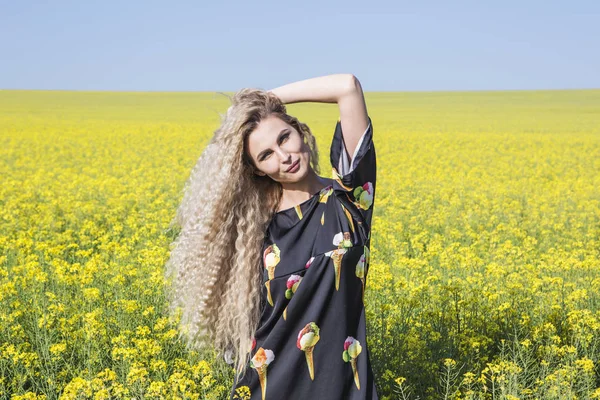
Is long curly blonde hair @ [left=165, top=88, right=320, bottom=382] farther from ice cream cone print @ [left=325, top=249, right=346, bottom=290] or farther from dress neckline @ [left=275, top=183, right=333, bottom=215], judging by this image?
ice cream cone print @ [left=325, top=249, right=346, bottom=290]

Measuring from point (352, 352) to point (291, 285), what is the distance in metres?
0.36

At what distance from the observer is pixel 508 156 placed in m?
20.6

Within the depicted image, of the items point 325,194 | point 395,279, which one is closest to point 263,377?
point 325,194

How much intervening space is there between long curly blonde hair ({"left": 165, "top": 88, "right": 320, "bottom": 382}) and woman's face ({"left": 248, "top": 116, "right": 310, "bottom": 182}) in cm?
4

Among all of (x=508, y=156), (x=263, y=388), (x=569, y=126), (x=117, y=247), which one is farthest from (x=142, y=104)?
(x=263, y=388)

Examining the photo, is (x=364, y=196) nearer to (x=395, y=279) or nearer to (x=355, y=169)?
(x=355, y=169)

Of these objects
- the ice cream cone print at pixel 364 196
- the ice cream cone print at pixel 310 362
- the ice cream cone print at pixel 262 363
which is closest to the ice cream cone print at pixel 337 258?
the ice cream cone print at pixel 364 196

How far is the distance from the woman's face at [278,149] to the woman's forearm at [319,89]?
0.38 feet

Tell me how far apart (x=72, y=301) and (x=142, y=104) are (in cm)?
5693

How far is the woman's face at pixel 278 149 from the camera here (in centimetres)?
261

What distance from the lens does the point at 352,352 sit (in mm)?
2617

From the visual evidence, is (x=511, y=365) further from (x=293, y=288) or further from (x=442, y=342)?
(x=293, y=288)

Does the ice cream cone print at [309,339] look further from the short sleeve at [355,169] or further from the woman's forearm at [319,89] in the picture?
the woman's forearm at [319,89]

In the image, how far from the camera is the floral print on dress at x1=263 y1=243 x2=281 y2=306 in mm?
2689
